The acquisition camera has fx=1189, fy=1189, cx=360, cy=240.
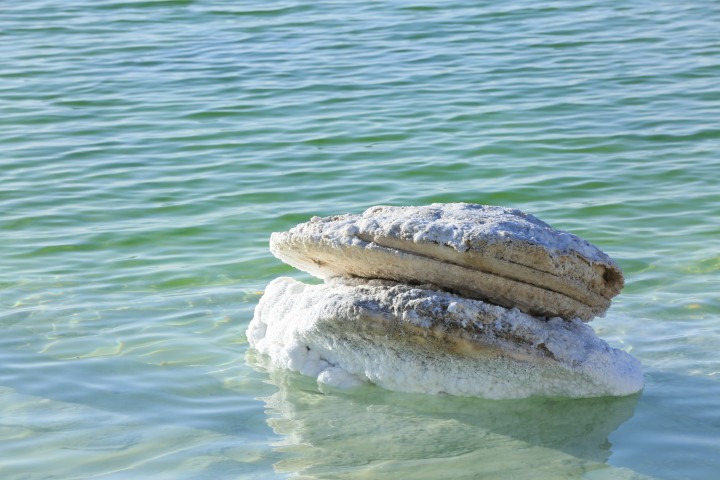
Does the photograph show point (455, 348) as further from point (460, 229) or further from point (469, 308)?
point (460, 229)

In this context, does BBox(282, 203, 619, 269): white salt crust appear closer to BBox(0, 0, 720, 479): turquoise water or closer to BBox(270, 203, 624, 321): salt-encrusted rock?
BBox(270, 203, 624, 321): salt-encrusted rock

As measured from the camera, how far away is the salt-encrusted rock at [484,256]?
197 inches

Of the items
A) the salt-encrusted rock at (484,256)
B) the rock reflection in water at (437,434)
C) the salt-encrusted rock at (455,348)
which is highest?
the salt-encrusted rock at (484,256)

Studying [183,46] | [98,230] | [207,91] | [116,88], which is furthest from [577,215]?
[183,46]

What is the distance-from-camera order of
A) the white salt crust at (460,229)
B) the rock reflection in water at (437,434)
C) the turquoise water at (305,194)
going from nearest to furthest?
the rock reflection in water at (437,434), the turquoise water at (305,194), the white salt crust at (460,229)

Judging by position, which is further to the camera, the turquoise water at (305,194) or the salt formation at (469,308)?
the salt formation at (469,308)

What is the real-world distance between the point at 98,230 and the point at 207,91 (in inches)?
170

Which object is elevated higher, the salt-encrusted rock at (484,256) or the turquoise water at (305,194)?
the salt-encrusted rock at (484,256)

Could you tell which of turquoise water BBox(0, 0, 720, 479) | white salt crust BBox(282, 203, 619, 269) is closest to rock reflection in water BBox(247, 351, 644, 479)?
turquoise water BBox(0, 0, 720, 479)

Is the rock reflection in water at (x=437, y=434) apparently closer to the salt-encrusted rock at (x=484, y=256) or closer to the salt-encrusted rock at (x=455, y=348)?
the salt-encrusted rock at (x=455, y=348)

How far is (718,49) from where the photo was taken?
1296 cm

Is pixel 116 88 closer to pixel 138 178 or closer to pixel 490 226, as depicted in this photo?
pixel 138 178

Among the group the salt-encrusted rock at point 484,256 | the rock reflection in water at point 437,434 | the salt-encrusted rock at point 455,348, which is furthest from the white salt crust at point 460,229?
the rock reflection in water at point 437,434

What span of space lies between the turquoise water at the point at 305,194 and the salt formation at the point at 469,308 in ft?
0.35
